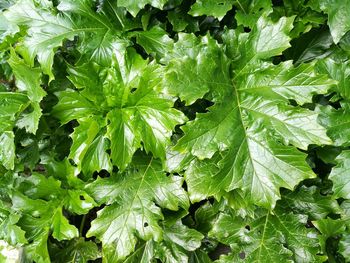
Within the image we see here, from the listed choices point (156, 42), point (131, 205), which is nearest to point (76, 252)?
point (131, 205)

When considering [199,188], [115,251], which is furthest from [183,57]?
[115,251]

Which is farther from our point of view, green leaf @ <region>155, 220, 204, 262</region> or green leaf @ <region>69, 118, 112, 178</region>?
green leaf @ <region>155, 220, 204, 262</region>

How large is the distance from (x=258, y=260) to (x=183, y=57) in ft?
3.07

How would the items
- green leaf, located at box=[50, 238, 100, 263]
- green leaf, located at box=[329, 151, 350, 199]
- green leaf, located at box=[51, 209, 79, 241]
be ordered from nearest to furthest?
Result: 1. green leaf, located at box=[329, 151, 350, 199]
2. green leaf, located at box=[51, 209, 79, 241]
3. green leaf, located at box=[50, 238, 100, 263]

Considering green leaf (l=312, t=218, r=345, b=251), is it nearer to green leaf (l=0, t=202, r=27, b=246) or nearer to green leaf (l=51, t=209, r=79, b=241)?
green leaf (l=51, t=209, r=79, b=241)

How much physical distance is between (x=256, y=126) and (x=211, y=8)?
0.69 meters

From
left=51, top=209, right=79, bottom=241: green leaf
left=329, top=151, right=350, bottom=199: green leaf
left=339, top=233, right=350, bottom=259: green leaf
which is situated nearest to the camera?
left=329, top=151, right=350, bottom=199: green leaf

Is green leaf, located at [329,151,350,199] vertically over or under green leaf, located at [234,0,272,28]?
under

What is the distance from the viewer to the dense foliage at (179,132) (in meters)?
1.80

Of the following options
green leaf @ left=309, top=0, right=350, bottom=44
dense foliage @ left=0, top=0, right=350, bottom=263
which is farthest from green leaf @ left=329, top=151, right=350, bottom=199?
green leaf @ left=309, top=0, right=350, bottom=44

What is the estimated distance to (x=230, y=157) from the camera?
1.76 m

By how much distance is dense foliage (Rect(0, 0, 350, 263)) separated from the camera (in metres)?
1.80

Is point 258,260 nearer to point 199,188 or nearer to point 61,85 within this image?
point 199,188

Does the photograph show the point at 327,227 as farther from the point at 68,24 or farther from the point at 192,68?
the point at 68,24
